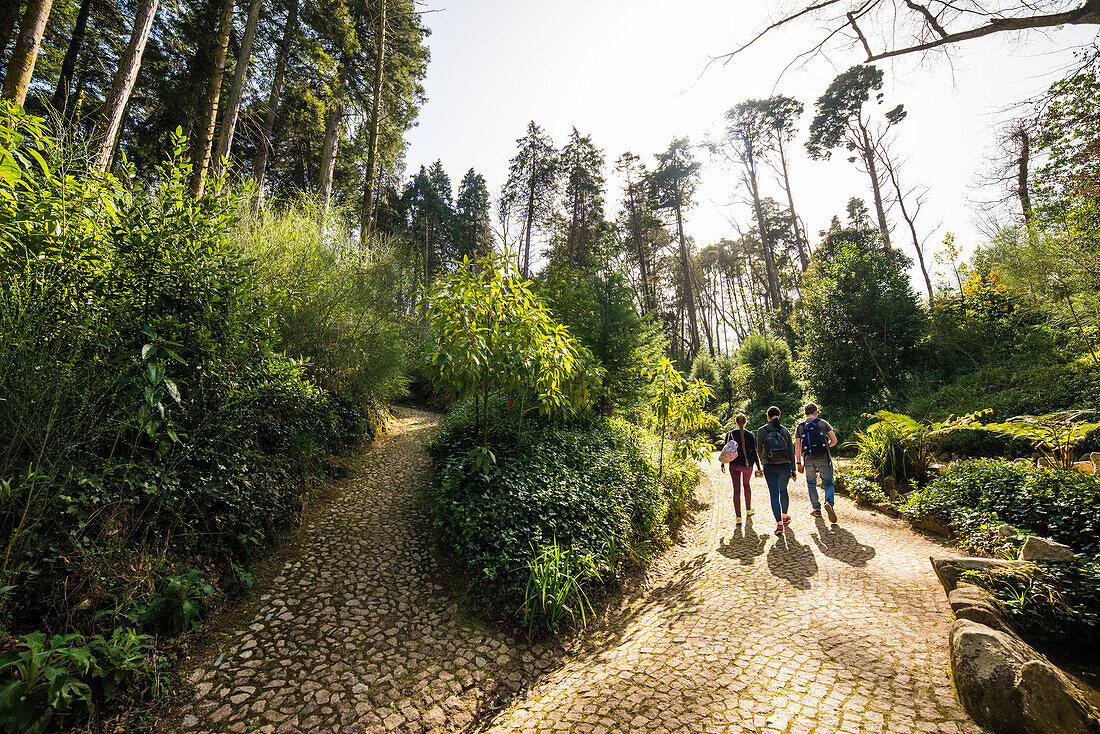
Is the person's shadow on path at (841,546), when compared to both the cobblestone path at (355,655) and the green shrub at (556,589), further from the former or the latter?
the cobblestone path at (355,655)

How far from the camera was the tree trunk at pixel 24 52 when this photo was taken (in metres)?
3.87

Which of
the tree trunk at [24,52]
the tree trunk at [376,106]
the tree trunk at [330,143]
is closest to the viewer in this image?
the tree trunk at [24,52]

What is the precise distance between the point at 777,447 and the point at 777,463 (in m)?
0.24

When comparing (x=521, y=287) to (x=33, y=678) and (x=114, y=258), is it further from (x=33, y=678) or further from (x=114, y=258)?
(x=33, y=678)

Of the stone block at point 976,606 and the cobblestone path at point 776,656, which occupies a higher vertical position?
the stone block at point 976,606

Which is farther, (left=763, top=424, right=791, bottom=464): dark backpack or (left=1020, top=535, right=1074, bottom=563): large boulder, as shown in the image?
(left=763, top=424, right=791, bottom=464): dark backpack

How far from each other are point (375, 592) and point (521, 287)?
364cm

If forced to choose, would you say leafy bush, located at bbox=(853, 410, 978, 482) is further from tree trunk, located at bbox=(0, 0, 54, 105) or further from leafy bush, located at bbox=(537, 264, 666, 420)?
tree trunk, located at bbox=(0, 0, 54, 105)

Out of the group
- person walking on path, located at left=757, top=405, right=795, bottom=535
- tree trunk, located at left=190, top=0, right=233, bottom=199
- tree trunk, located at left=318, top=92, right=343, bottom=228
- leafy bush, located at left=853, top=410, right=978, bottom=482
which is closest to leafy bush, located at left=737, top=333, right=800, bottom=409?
leafy bush, located at left=853, top=410, right=978, bottom=482

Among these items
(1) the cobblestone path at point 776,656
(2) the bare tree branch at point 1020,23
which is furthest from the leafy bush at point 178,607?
(2) the bare tree branch at point 1020,23

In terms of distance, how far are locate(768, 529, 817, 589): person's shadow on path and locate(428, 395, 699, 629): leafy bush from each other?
1.47m

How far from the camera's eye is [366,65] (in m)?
11.2

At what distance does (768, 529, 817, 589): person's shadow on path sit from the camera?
419cm

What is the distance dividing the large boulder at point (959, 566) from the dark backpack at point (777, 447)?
6.97 feet
